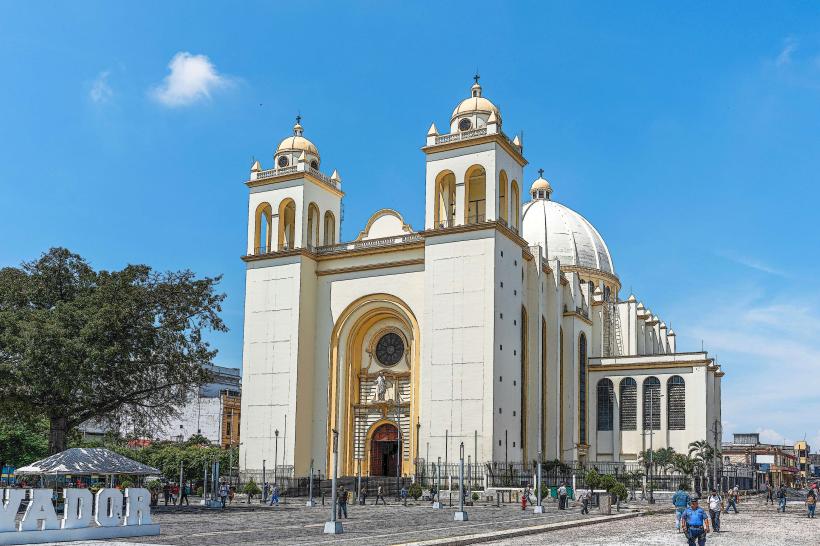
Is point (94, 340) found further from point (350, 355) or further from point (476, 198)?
point (476, 198)

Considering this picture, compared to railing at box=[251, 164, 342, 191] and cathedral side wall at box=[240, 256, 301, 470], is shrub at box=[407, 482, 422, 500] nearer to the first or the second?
cathedral side wall at box=[240, 256, 301, 470]

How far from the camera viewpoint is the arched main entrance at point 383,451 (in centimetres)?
5262

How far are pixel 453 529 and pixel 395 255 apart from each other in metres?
28.2

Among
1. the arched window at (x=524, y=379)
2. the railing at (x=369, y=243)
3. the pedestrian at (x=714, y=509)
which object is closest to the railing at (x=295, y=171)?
the railing at (x=369, y=243)

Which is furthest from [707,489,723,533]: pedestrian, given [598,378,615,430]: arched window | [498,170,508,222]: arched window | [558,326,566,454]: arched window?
[598,378,615,430]: arched window

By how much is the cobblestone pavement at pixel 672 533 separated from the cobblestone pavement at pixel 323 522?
1909 mm

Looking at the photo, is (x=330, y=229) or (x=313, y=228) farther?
(x=330, y=229)

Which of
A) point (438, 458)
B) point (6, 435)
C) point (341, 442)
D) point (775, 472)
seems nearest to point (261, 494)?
point (341, 442)

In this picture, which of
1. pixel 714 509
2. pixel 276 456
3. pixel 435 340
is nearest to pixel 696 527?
pixel 714 509

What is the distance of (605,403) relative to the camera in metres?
61.6

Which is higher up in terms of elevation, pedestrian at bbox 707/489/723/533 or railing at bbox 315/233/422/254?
railing at bbox 315/233/422/254

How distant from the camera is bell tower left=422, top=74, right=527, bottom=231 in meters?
49.8

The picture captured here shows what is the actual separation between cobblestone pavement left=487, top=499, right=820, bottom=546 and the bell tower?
2086cm

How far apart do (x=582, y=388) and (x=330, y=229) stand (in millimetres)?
18900
